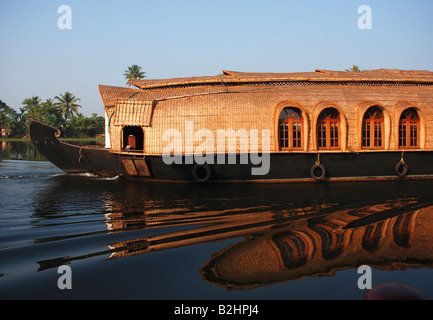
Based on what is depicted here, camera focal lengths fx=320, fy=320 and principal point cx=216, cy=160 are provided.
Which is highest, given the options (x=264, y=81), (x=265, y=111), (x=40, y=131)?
(x=264, y=81)

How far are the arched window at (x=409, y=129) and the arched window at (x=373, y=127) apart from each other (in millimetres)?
551

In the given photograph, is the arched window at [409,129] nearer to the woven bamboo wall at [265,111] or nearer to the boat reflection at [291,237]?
the woven bamboo wall at [265,111]

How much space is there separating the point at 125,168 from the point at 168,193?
2331 mm

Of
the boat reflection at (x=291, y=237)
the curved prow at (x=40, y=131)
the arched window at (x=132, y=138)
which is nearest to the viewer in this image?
the boat reflection at (x=291, y=237)

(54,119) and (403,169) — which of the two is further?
(54,119)

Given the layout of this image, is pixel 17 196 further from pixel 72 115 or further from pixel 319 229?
pixel 72 115

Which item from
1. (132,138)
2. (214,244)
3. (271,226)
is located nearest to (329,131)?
(271,226)

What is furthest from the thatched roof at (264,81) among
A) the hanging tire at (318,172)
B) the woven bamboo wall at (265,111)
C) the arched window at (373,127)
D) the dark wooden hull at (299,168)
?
the hanging tire at (318,172)

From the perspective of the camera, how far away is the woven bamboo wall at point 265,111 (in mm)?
8102

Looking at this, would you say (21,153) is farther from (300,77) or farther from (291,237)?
(291,237)

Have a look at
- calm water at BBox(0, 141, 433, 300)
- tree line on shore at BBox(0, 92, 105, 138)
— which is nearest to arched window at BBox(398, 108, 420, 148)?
calm water at BBox(0, 141, 433, 300)

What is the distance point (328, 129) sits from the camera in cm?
837

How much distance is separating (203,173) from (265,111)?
2242mm

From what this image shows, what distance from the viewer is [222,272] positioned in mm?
3016
